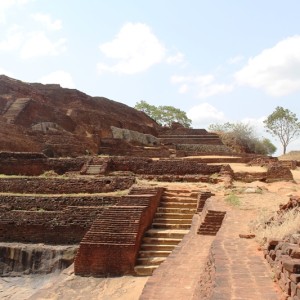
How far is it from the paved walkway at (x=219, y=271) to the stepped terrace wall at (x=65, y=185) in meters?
5.32

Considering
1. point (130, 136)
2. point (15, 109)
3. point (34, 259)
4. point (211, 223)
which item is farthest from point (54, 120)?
point (211, 223)

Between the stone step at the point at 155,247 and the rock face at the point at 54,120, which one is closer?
the stone step at the point at 155,247

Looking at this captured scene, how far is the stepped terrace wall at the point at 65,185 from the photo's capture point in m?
13.4

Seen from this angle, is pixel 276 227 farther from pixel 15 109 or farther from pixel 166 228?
pixel 15 109

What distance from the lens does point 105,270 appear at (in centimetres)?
862

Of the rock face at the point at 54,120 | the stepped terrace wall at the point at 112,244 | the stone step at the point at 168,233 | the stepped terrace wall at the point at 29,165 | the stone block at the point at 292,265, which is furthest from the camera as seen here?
the rock face at the point at 54,120

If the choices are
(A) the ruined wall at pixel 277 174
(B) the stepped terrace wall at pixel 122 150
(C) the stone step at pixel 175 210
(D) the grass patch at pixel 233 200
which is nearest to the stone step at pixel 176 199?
(C) the stone step at pixel 175 210

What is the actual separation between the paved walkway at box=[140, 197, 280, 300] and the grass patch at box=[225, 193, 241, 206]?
1406 millimetres

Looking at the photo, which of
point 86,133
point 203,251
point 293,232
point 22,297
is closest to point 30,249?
point 22,297

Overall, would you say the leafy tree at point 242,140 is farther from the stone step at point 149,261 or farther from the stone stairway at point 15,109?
the stone step at point 149,261

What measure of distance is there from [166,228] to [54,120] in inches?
743

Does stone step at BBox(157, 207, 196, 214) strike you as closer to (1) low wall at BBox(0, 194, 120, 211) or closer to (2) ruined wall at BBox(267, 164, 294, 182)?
(1) low wall at BBox(0, 194, 120, 211)

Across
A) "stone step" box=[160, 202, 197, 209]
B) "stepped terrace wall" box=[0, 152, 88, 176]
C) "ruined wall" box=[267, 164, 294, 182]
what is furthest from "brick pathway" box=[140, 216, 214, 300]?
"stepped terrace wall" box=[0, 152, 88, 176]

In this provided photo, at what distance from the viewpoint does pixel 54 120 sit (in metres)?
27.7
